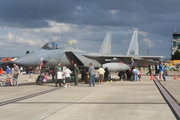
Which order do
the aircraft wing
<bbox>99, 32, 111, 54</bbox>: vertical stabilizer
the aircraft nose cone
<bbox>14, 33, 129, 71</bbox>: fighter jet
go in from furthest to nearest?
<bbox>99, 32, 111, 54</bbox>: vertical stabilizer < the aircraft wing < <bbox>14, 33, 129, 71</bbox>: fighter jet < the aircraft nose cone

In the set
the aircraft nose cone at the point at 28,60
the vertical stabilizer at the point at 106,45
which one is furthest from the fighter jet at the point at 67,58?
the vertical stabilizer at the point at 106,45

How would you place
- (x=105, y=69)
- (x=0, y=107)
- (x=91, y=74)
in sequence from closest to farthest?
(x=0, y=107), (x=91, y=74), (x=105, y=69)

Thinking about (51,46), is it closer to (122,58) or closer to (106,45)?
(122,58)

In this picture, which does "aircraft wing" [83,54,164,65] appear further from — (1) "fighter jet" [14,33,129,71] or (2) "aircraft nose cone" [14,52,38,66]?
(2) "aircraft nose cone" [14,52,38,66]

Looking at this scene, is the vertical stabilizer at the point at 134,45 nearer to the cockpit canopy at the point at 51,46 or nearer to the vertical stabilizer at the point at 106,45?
the vertical stabilizer at the point at 106,45

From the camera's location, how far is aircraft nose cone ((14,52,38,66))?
14.6 m

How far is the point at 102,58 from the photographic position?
19.7m

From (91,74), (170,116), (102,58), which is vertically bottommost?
(170,116)

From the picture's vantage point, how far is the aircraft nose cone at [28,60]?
574 inches

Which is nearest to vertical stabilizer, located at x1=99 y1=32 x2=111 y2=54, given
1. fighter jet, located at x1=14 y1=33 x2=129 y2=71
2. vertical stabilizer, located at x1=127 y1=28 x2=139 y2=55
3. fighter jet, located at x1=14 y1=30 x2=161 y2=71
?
vertical stabilizer, located at x1=127 y1=28 x2=139 y2=55

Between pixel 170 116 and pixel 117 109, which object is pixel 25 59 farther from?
pixel 170 116

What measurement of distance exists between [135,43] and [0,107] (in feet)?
73.5

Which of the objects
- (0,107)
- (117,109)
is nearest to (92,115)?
(117,109)

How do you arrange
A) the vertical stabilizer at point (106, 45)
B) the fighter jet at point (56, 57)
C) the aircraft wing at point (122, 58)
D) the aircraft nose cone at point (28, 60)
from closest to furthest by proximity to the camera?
the aircraft nose cone at point (28, 60), the fighter jet at point (56, 57), the aircraft wing at point (122, 58), the vertical stabilizer at point (106, 45)
